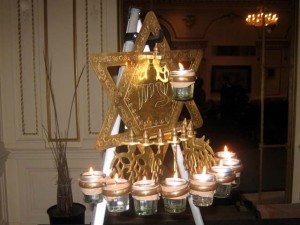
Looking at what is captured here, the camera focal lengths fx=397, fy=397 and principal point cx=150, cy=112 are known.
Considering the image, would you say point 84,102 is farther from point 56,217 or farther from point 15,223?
point 15,223

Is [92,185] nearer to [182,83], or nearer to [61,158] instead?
[182,83]

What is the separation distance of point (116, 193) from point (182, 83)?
19.5 inches

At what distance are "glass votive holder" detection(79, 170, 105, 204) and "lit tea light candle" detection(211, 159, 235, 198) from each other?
1.52 ft

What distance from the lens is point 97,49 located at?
3660mm

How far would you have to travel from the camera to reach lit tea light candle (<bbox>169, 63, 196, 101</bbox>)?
156 centimetres

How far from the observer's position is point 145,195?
1427 mm

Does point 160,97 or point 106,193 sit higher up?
point 160,97

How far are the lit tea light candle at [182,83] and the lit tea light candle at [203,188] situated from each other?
0.32m

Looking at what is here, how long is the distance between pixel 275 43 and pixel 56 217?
8314 mm

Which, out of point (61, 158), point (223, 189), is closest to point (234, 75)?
point (61, 158)

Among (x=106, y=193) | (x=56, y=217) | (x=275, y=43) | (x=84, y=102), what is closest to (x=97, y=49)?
(x=84, y=102)

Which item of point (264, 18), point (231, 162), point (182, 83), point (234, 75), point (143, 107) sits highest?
point (264, 18)

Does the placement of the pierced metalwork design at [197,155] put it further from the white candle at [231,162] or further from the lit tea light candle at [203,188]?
the lit tea light candle at [203,188]

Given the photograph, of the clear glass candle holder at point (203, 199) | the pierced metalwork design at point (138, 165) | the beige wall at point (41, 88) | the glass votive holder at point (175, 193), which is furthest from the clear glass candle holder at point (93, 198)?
the beige wall at point (41, 88)
